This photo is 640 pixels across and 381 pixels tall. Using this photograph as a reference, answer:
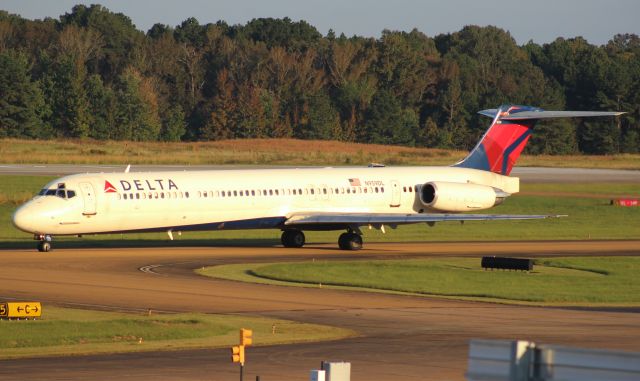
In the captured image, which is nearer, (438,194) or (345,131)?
(438,194)

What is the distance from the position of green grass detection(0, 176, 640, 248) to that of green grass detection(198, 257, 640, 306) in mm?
11338

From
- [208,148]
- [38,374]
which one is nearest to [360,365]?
[38,374]

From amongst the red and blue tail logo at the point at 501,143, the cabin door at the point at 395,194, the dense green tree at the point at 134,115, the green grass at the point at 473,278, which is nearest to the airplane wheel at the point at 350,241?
the cabin door at the point at 395,194

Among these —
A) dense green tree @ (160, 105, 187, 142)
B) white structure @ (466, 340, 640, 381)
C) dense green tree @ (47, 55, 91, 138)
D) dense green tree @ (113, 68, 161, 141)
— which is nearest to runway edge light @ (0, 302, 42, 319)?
white structure @ (466, 340, 640, 381)

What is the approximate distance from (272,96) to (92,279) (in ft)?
362

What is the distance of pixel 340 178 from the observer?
47.4m

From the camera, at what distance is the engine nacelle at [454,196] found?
1887 inches

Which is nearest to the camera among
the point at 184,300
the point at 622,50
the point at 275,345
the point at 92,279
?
the point at 275,345

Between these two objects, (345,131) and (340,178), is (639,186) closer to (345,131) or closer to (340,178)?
(340,178)

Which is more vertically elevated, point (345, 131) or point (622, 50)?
point (622, 50)

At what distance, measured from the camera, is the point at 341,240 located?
47250 millimetres

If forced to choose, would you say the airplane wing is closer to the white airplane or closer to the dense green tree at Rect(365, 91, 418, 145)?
the white airplane

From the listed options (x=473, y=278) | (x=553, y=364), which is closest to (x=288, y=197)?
(x=473, y=278)

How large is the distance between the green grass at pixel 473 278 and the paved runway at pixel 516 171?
4713cm
